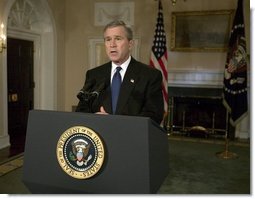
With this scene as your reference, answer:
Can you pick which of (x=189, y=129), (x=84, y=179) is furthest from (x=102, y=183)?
(x=189, y=129)

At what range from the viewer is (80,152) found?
1.08 meters

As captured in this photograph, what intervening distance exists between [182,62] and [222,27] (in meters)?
1.01

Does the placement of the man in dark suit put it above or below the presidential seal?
above

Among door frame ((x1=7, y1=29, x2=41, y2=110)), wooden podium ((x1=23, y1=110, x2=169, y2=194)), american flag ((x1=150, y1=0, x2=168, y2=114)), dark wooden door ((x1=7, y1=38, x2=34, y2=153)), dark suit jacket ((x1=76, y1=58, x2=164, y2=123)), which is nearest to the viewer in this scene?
wooden podium ((x1=23, y1=110, x2=169, y2=194))

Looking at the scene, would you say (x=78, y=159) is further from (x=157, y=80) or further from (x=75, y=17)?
(x=75, y=17)

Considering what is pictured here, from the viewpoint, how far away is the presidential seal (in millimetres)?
1062

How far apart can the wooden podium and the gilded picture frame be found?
525 cm

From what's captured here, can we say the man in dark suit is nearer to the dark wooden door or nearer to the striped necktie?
the striped necktie

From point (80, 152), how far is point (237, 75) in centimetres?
420

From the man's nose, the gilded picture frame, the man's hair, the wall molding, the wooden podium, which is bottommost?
the wooden podium

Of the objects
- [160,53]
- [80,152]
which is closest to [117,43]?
[80,152]

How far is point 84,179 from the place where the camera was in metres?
1.09

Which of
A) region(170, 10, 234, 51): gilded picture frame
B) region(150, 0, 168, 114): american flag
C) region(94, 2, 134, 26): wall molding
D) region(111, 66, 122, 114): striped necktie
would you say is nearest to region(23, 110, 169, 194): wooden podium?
region(111, 66, 122, 114): striped necktie

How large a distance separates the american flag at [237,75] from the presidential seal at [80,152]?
4.18m
